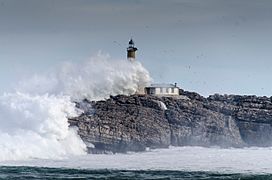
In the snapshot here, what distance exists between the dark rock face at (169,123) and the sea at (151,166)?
3.22 meters

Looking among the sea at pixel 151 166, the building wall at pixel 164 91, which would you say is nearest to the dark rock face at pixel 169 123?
the sea at pixel 151 166

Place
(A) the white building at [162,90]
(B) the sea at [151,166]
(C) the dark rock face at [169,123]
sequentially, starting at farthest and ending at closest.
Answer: (A) the white building at [162,90]
(C) the dark rock face at [169,123]
(B) the sea at [151,166]

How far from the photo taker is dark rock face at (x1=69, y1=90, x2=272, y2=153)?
91.1 metres

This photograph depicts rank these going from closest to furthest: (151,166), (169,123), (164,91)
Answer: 1. (151,166)
2. (169,123)
3. (164,91)

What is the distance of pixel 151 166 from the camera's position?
247 feet

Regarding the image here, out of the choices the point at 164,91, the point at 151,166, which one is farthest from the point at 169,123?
the point at 151,166

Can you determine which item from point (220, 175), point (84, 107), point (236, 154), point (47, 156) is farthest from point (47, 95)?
point (220, 175)

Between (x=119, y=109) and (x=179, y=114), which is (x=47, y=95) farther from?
(x=179, y=114)

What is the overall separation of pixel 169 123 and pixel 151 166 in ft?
82.5

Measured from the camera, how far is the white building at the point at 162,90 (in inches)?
4428

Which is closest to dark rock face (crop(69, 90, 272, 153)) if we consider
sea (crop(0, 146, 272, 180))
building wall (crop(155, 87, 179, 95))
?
sea (crop(0, 146, 272, 180))

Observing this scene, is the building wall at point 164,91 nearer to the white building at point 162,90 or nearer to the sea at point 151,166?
the white building at point 162,90

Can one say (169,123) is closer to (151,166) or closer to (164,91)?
(164,91)

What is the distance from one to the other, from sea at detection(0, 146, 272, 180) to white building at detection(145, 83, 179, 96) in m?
21.1
